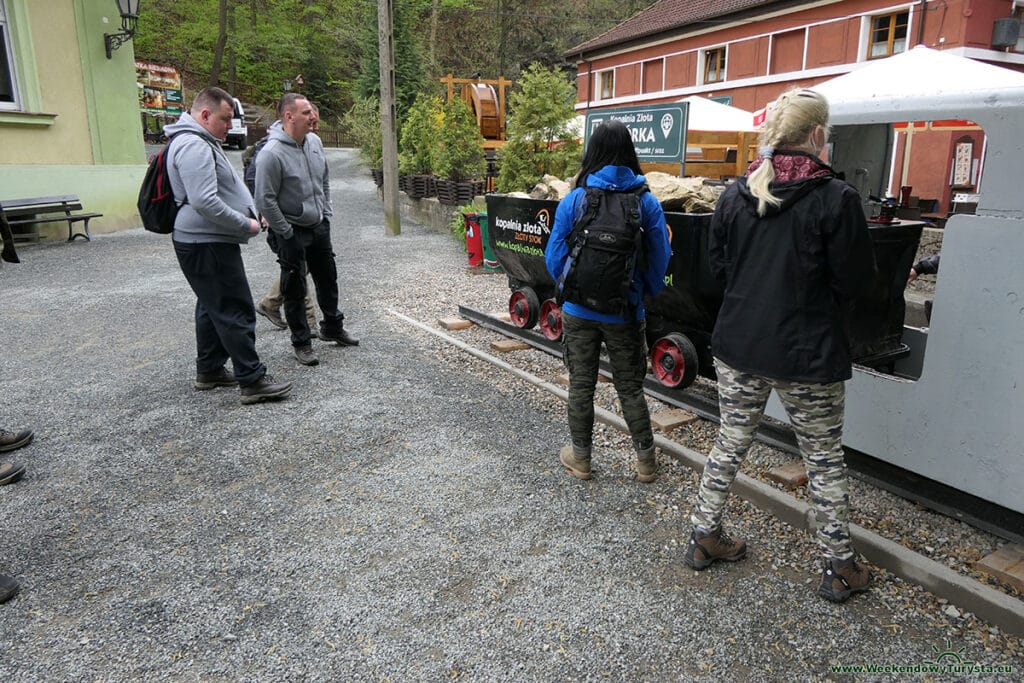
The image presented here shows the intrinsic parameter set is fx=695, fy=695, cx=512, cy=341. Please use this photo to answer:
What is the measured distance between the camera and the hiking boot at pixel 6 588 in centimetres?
277

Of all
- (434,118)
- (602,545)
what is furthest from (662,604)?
(434,118)

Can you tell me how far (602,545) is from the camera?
3.19 meters

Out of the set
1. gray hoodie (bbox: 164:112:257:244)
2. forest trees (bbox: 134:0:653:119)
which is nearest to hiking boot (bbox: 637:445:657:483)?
gray hoodie (bbox: 164:112:257:244)

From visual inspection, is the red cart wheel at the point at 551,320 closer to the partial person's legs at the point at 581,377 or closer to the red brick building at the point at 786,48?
the partial person's legs at the point at 581,377

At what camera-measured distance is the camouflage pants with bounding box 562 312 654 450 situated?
11.5 ft

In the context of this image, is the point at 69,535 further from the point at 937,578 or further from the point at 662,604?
the point at 937,578

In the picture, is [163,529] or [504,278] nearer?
[163,529]

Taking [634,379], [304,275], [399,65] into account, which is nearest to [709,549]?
[634,379]

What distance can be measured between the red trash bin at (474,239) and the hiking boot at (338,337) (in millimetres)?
3785

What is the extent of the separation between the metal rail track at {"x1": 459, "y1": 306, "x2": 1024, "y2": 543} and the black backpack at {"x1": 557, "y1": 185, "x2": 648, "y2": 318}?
1.46 meters

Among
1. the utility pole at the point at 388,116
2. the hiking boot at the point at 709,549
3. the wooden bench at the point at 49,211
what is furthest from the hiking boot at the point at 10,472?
the utility pole at the point at 388,116

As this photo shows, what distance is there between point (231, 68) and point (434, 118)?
98.6 feet

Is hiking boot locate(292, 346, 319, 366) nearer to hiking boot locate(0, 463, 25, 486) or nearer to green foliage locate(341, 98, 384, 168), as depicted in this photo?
hiking boot locate(0, 463, 25, 486)

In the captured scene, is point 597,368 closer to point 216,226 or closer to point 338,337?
point 216,226
